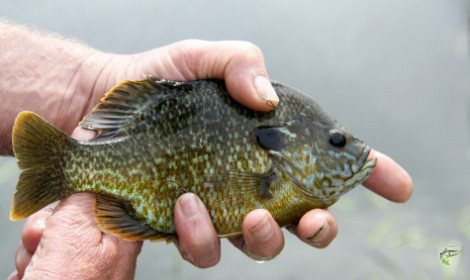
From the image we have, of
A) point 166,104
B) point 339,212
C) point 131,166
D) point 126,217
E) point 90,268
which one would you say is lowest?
point 339,212

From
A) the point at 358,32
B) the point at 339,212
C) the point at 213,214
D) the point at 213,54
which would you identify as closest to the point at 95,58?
the point at 213,54

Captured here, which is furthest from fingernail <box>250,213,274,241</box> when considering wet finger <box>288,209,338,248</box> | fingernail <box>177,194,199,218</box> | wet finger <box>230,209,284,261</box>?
fingernail <box>177,194,199,218</box>

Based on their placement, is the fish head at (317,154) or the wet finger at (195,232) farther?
the fish head at (317,154)

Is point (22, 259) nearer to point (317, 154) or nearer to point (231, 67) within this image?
point (231, 67)

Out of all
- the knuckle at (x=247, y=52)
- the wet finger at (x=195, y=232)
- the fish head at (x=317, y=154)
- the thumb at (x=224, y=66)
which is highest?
the knuckle at (x=247, y=52)

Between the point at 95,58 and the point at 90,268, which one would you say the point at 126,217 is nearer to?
the point at 90,268

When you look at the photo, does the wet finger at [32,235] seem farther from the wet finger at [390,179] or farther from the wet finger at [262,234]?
the wet finger at [390,179]

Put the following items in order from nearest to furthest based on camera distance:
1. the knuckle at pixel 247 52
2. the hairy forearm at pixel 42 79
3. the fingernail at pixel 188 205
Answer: the fingernail at pixel 188 205 < the knuckle at pixel 247 52 < the hairy forearm at pixel 42 79

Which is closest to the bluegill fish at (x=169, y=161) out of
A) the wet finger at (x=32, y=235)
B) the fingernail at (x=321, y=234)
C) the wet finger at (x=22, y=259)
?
the fingernail at (x=321, y=234)
